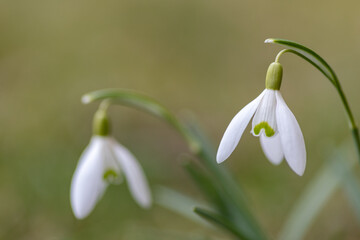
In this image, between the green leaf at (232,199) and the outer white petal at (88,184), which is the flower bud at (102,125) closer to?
the outer white petal at (88,184)

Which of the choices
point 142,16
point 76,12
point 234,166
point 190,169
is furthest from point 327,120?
point 76,12

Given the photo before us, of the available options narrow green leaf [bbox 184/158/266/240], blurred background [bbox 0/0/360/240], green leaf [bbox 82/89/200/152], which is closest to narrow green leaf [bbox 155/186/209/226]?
blurred background [bbox 0/0/360/240]

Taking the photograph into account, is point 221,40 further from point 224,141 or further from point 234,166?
point 224,141

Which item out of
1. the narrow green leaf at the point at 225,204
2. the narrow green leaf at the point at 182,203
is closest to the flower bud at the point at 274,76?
the narrow green leaf at the point at 225,204

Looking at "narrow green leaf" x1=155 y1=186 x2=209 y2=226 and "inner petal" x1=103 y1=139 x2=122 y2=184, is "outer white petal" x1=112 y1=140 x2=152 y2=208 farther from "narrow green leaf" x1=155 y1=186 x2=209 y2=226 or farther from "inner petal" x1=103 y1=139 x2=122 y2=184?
"narrow green leaf" x1=155 y1=186 x2=209 y2=226

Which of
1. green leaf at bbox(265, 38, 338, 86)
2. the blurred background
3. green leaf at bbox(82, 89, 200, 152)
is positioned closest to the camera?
green leaf at bbox(265, 38, 338, 86)

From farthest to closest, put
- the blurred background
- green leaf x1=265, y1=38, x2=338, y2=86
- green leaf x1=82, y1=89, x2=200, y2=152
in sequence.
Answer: the blurred background, green leaf x1=82, y1=89, x2=200, y2=152, green leaf x1=265, y1=38, x2=338, y2=86

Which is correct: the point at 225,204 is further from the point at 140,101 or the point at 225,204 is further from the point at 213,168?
the point at 140,101
